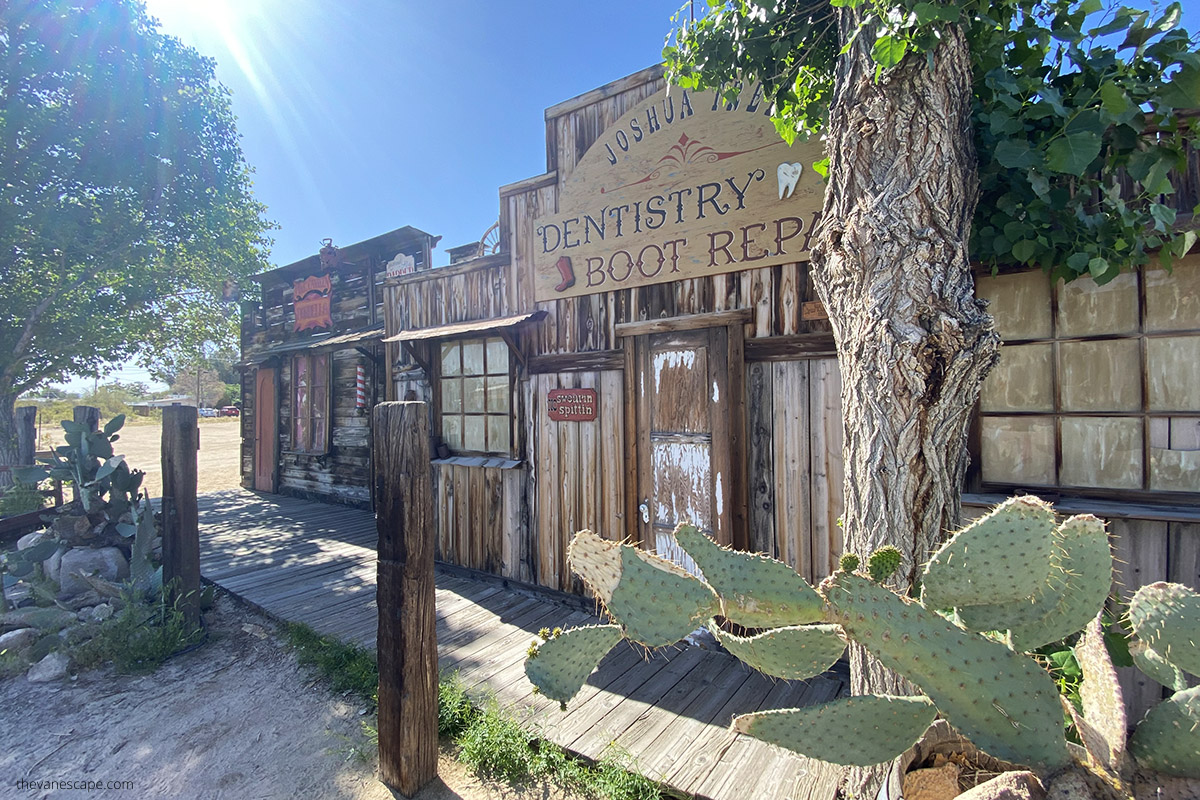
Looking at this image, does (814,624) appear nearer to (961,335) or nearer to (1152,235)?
(961,335)

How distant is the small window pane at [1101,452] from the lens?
2.60m

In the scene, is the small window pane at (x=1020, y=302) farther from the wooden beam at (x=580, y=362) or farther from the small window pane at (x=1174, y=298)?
the wooden beam at (x=580, y=362)

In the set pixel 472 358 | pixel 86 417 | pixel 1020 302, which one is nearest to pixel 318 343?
pixel 86 417

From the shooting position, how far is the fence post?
2.54 meters

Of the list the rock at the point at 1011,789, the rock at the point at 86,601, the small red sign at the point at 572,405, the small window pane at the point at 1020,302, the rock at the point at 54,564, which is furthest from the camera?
the rock at the point at 54,564

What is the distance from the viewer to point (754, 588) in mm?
1363

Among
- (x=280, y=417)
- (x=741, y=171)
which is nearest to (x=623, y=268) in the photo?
(x=741, y=171)

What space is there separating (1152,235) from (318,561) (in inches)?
291

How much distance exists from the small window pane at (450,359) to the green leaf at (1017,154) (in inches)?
182

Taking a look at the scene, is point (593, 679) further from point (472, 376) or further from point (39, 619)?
point (39, 619)

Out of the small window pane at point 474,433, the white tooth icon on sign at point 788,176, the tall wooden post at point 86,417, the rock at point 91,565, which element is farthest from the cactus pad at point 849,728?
the tall wooden post at point 86,417

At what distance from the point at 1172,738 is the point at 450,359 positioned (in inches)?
211

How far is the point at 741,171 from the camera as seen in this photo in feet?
11.5

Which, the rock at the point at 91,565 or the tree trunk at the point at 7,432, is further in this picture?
the tree trunk at the point at 7,432
